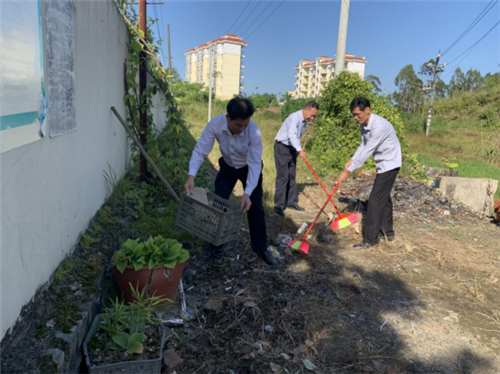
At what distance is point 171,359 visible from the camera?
97.0 inches

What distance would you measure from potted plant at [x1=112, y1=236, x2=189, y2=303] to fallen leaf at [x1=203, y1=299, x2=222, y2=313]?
372 mm

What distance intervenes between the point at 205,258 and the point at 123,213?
122cm

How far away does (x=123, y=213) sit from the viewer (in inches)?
177

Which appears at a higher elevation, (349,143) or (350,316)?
(349,143)

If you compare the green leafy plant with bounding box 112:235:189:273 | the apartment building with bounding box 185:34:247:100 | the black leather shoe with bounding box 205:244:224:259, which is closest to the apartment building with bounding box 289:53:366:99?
the apartment building with bounding box 185:34:247:100

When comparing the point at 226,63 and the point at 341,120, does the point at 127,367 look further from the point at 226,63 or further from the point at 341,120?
the point at 226,63

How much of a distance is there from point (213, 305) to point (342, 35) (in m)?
9.83

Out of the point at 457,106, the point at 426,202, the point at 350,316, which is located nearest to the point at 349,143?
the point at 426,202

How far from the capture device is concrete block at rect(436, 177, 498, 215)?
7195 mm

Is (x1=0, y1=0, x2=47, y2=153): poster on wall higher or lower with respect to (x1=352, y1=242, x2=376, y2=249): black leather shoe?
higher

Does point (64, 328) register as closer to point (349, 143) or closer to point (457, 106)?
point (349, 143)

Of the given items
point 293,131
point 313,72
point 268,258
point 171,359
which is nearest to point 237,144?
point 268,258

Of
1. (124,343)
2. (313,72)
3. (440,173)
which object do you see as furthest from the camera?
(313,72)

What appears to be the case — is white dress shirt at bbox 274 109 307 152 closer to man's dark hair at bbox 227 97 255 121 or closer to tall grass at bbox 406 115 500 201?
man's dark hair at bbox 227 97 255 121
